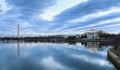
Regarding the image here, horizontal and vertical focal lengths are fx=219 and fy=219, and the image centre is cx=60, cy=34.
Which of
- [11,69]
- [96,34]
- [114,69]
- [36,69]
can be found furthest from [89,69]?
[96,34]

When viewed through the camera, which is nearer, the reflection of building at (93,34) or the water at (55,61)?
the water at (55,61)

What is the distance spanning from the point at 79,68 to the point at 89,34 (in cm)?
11981

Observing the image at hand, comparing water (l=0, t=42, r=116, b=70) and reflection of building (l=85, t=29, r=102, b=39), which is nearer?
water (l=0, t=42, r=116, b=70)

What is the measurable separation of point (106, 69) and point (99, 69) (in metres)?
0.57

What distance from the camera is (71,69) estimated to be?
17.9 meters

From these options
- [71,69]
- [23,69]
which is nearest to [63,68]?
[71,69]

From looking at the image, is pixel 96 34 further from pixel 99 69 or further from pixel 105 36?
pixel 99 69

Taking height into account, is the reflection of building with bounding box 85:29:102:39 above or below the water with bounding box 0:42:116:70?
above

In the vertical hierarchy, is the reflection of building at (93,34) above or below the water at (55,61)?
above

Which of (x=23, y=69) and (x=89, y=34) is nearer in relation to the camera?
(x=23, y=69)

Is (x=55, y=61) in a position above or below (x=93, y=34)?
below

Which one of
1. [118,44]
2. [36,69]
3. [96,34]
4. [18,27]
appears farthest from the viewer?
[96,34]

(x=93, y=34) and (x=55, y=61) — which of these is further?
(x=93, y=34)

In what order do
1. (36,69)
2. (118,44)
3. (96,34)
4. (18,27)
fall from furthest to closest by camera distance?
1. (96,34)
2. (18,27)
3. (118,44)
4. (36,69)
